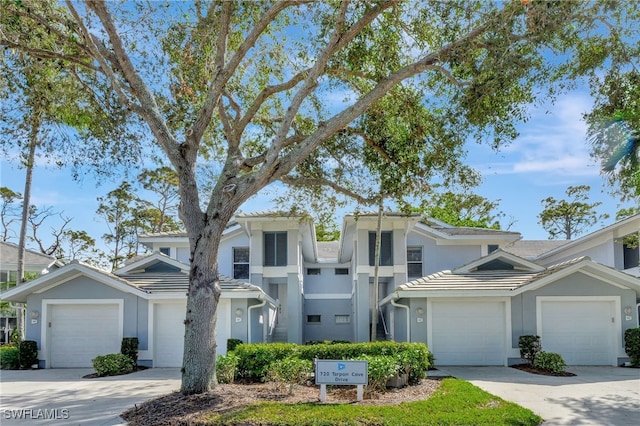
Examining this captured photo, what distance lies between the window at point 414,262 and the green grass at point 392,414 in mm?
12945

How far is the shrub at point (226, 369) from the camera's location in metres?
11.0

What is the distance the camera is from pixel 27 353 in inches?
610

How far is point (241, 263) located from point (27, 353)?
8.48 meters

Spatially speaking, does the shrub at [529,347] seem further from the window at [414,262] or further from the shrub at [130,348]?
the shrub at [130,348]

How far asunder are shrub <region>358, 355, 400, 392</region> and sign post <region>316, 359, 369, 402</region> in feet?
2.20

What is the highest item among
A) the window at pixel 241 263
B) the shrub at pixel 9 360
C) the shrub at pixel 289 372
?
the window at pixel 241 263

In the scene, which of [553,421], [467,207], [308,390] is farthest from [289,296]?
[467,207]

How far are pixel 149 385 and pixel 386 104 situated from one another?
8.83 metres

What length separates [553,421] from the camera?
8195mm

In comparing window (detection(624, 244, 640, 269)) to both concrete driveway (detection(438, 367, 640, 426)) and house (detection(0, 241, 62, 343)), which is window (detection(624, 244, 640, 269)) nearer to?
concrete driveway (detection(438, 367, 640, 426))

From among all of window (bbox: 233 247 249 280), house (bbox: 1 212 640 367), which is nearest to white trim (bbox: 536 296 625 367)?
house (bbox: 1 212 640 367)

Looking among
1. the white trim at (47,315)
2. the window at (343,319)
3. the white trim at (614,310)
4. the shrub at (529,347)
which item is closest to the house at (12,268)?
the white trim at (47,315)

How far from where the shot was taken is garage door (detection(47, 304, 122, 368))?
16.0 metres

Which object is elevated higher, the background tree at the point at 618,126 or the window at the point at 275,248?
the background tree at the point at 618,126
